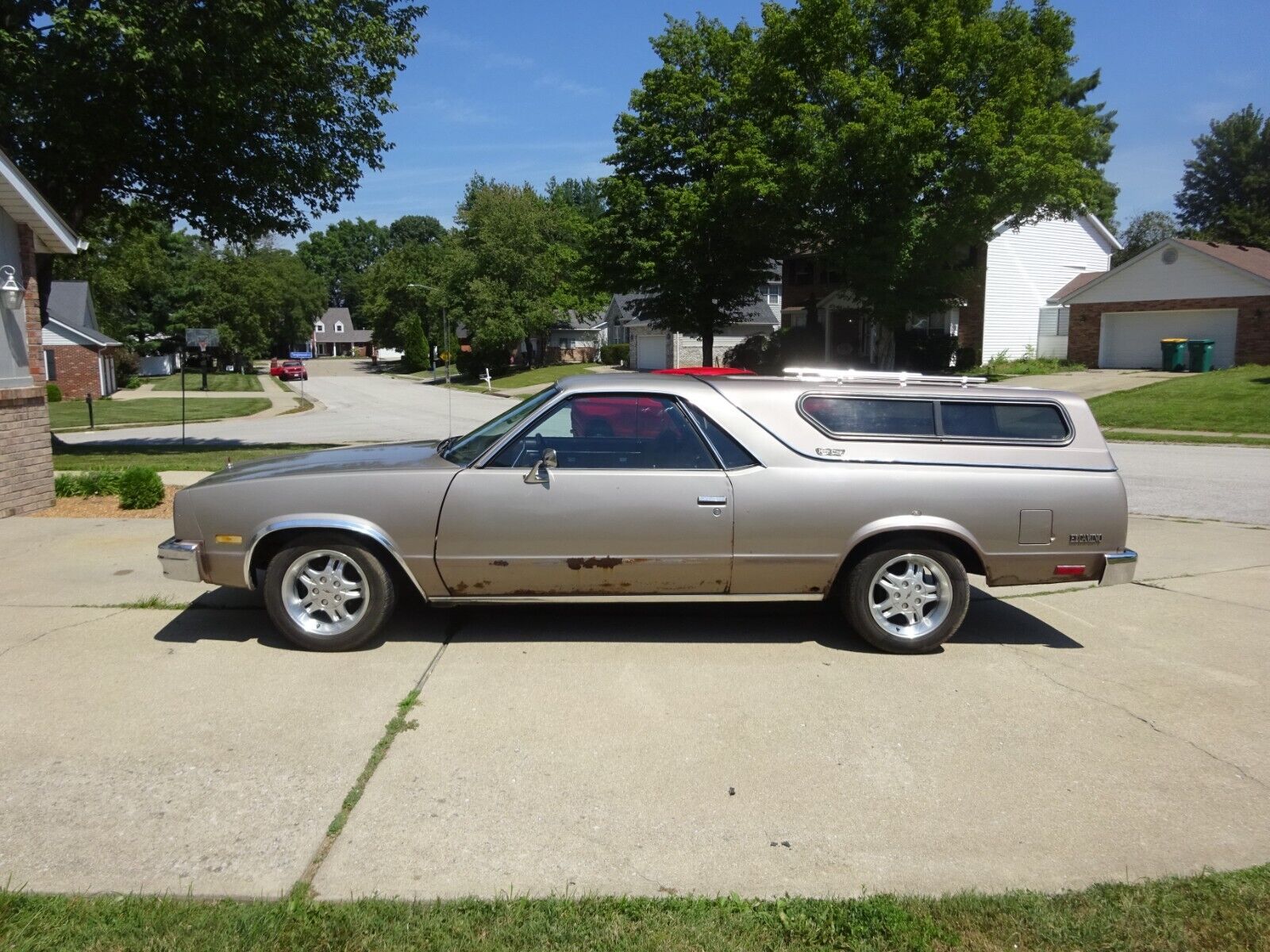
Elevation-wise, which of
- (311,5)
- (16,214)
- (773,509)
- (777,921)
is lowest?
(777,921)

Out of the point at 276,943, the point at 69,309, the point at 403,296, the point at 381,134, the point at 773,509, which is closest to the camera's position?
the point at 276,943

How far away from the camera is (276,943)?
292cm

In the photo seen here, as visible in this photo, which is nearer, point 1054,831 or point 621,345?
point 1054,831

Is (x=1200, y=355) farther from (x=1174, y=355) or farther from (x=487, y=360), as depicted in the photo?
(x=487, y=360)

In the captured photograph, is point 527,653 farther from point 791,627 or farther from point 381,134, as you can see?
point 381,134

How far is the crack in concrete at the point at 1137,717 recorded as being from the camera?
4203 millimetres

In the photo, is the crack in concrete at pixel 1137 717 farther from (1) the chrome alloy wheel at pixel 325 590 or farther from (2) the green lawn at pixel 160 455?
(2) the green lawn at pixel 160 455

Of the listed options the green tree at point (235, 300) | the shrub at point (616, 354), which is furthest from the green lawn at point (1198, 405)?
the green tree at point (235, 300)

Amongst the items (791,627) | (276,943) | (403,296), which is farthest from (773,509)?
(403,296)

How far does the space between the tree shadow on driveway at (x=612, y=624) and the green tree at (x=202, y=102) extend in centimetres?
1129

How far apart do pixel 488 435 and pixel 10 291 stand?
7069 mm

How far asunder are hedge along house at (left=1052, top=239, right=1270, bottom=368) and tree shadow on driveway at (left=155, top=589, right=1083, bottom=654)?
31746 millimetres

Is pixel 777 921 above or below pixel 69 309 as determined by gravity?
below

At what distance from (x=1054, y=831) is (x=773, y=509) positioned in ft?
7.53
